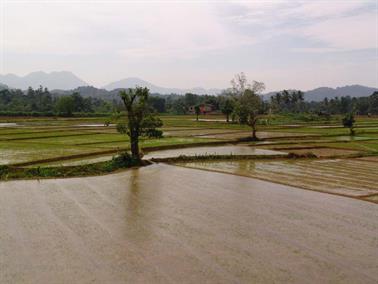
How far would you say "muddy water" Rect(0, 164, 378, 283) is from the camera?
846cm

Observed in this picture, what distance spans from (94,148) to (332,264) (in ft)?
67.5

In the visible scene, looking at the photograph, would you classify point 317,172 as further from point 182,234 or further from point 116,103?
point 116,103

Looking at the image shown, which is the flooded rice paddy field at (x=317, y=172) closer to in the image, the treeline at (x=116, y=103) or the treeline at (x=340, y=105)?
the treeline at (x=116, y=103)

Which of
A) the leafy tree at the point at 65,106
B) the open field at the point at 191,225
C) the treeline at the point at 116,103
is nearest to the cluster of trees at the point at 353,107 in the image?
the treeline at the point at 116,103

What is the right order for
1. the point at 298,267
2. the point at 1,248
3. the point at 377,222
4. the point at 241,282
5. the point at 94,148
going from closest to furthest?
1. the point at 241,282
2. the point at 298,267
3. the point at 1,248
4. the point at 377,222
5. the point at 94,148

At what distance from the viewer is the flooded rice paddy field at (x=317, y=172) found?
16750 mm

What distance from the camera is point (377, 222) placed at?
12.0 meters

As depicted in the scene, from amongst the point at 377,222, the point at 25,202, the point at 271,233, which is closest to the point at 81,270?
the point at 271,233

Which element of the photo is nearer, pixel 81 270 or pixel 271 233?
pixel 81 270

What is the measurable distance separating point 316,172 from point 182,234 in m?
11.5

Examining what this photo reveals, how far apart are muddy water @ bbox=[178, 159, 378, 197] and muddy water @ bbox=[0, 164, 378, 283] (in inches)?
63.8

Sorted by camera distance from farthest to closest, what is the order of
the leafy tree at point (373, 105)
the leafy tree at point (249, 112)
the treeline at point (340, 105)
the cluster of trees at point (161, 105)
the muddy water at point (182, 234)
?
the treeline at point (340, 105)
the leafy tree at point (373, 105)
the cluster of trees at point (161, 105)
the leafy tree at point (249, 112)
the muddy water at point (182, 234)

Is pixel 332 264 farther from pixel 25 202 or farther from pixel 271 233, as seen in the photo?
pixel 25 202

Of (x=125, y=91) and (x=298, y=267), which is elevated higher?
(x=125, y=91)
